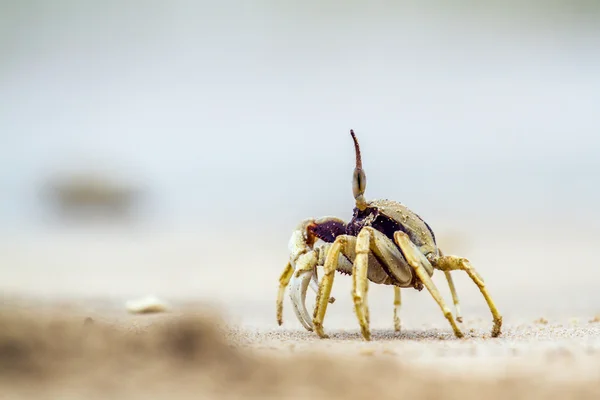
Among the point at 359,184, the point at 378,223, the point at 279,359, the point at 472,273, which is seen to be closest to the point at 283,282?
the point at 378,223

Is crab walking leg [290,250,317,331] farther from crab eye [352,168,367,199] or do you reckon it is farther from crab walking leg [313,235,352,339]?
crab eye [352,168,367,199]

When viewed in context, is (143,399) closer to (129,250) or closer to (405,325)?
Result: (405,325)

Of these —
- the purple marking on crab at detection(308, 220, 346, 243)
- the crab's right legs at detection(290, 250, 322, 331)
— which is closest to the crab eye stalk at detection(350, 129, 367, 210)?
the purple marking on crab at detection(308, 220, 346, 243)

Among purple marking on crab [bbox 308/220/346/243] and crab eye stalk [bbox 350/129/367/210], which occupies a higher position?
crab eye stalk [bbox 350/129/367/210]

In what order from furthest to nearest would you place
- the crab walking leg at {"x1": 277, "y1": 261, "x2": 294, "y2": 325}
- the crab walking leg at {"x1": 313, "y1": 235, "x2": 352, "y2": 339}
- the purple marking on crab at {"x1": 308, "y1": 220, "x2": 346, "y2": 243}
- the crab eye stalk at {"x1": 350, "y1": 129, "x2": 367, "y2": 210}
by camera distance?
the crab walking leg at {"x1": 277, "y1": 261, "x2": 294, "y2": 325} → the purple marking on crab at {"x1": 308, "y1": 220, "x2": 346, "y2": 243} → the crab eye stalk at {"x1": 350, "y1": 129, "x2": 367, "y2": 210} → the crab walking leg at {"x1": 313, "y1": 235, "x2": 352, "y2": 339}

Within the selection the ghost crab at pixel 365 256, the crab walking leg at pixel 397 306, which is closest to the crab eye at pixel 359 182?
the ghost crab at pixel 365 256

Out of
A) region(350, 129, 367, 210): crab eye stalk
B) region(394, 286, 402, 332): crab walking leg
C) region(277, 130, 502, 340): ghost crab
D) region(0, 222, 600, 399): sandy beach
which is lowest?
region(0, 222, 600, 399): sandy beach

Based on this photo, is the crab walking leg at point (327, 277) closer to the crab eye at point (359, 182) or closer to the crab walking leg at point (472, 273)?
the crab eye at point (359, 182)
